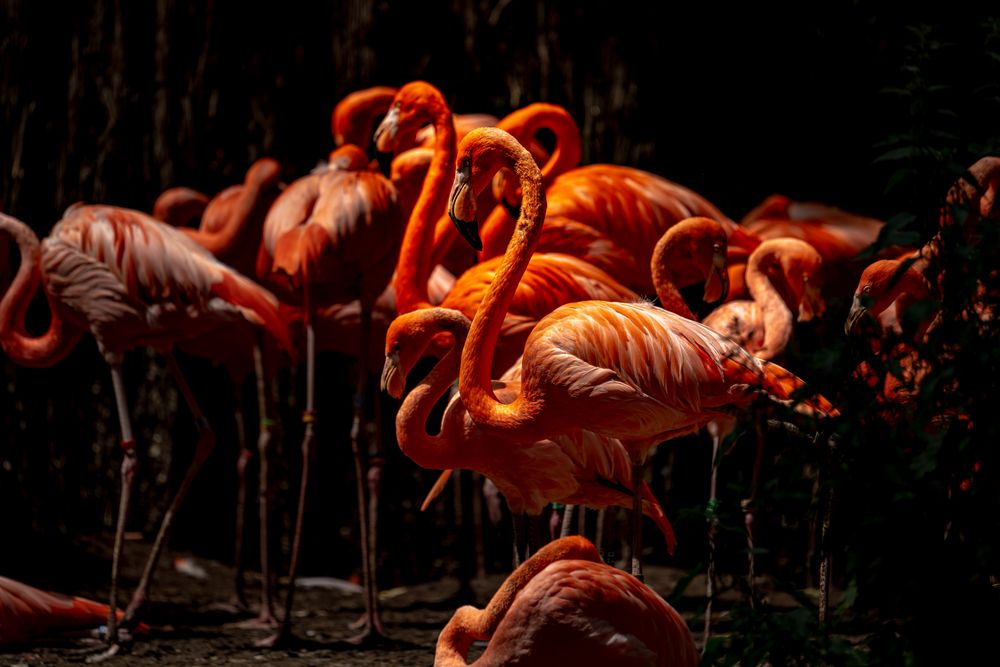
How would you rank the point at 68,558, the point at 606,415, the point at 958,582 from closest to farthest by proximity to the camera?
the point at 958,582
the point at 606,415
the point at 68,558

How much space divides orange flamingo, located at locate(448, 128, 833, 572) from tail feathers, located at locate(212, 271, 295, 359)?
1.56 meters

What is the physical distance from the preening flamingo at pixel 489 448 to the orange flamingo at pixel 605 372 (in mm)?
197

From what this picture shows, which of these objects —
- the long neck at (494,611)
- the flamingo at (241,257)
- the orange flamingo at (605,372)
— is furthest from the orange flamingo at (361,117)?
the long neck at (494,611)

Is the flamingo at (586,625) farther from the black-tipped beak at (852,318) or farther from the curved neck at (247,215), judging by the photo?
the curved neck at (247,215)

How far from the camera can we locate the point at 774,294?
180 inches

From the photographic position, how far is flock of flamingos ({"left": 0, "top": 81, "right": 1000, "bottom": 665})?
323 cm

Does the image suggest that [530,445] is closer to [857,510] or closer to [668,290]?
[668,290]

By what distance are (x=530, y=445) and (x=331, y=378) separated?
3272mm

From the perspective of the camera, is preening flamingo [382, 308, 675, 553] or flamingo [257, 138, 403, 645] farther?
flamingo [257, 138, 403, 645]

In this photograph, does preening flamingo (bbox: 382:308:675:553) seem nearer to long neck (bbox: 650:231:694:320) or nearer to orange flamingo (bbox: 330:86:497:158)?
long neck (bbox: 650:231:694:320)

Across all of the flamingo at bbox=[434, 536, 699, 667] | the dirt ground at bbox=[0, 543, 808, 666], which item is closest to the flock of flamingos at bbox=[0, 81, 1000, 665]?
the flamingo at bbox=[434, 536, 699, 667]

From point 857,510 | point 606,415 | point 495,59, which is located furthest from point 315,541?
point 857,510

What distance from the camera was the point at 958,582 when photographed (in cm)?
251

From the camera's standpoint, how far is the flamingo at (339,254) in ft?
16.1
